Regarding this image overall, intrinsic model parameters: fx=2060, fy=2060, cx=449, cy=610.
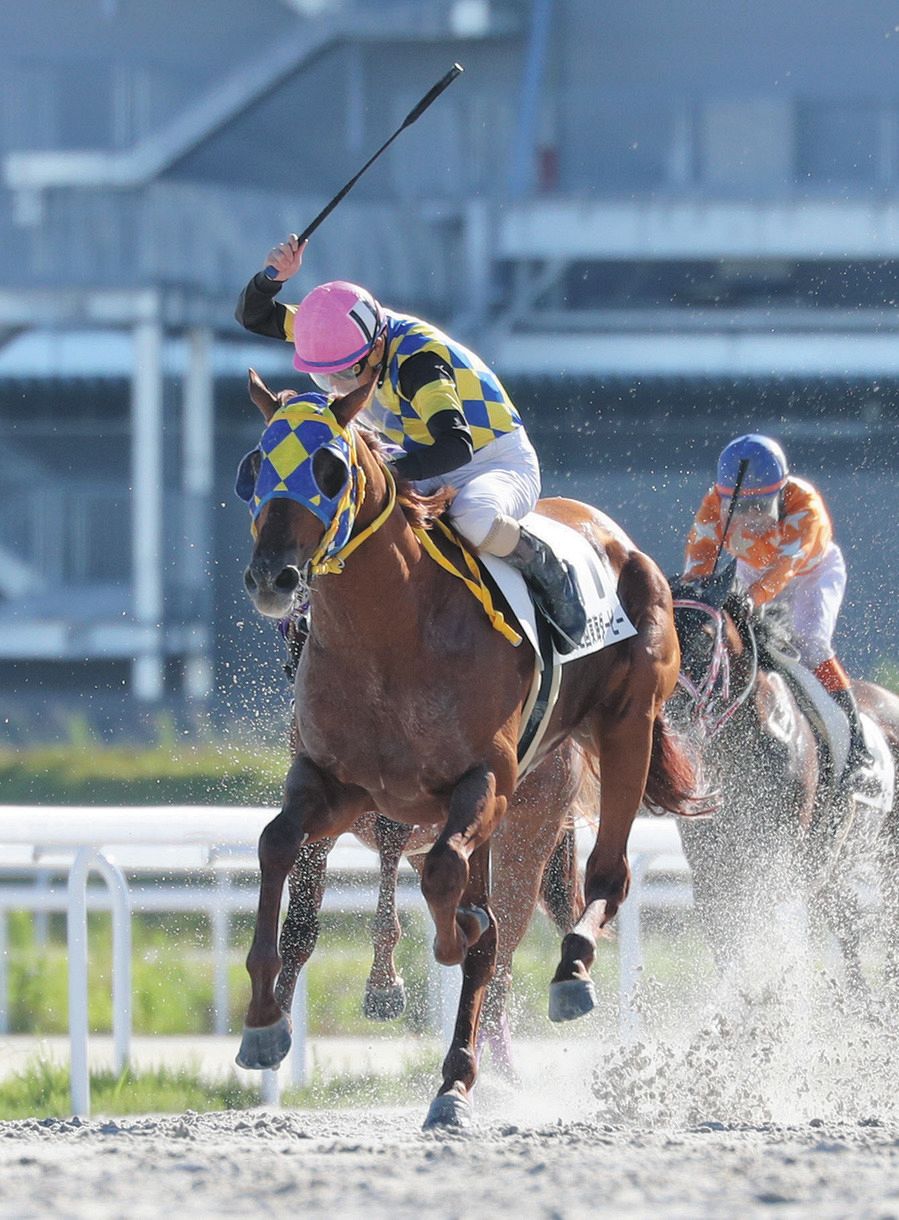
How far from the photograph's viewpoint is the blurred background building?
16734 millimetres

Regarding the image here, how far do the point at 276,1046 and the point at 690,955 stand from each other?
2747mm

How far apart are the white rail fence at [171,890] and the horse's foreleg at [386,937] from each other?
33.8 inches

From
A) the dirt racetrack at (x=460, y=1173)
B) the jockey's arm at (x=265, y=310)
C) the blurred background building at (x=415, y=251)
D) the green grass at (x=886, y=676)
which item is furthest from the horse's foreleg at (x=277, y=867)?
the blurred background building at (x=415, y=251)

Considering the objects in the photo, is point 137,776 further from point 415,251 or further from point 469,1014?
point 415,251

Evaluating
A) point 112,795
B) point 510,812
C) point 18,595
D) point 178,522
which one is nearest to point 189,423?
point 178,522

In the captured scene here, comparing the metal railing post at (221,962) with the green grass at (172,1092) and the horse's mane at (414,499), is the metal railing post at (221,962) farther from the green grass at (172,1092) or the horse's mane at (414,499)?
the horse's mane at (414,499)

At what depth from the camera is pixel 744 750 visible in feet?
18.2

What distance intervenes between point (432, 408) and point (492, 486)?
339 millimetres

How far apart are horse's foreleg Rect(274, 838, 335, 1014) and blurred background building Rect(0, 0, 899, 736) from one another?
34.8ft

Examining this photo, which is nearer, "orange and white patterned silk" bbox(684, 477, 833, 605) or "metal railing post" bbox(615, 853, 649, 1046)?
"metal railing post" bbox(615, 853, 649, 1046)

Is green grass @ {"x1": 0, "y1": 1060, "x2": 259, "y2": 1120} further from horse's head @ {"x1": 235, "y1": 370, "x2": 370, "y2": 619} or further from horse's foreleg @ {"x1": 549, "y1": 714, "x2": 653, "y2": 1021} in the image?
horse's head @ {"x1": 235, "y1": 370, "x2": 370, "y2": 619}

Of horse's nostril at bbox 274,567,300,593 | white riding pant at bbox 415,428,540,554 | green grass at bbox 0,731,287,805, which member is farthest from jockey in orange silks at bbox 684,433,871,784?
green grass at bbox 0,731,287,805

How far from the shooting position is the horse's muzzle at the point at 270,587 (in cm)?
343

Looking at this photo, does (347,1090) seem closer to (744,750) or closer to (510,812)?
(510,812)
